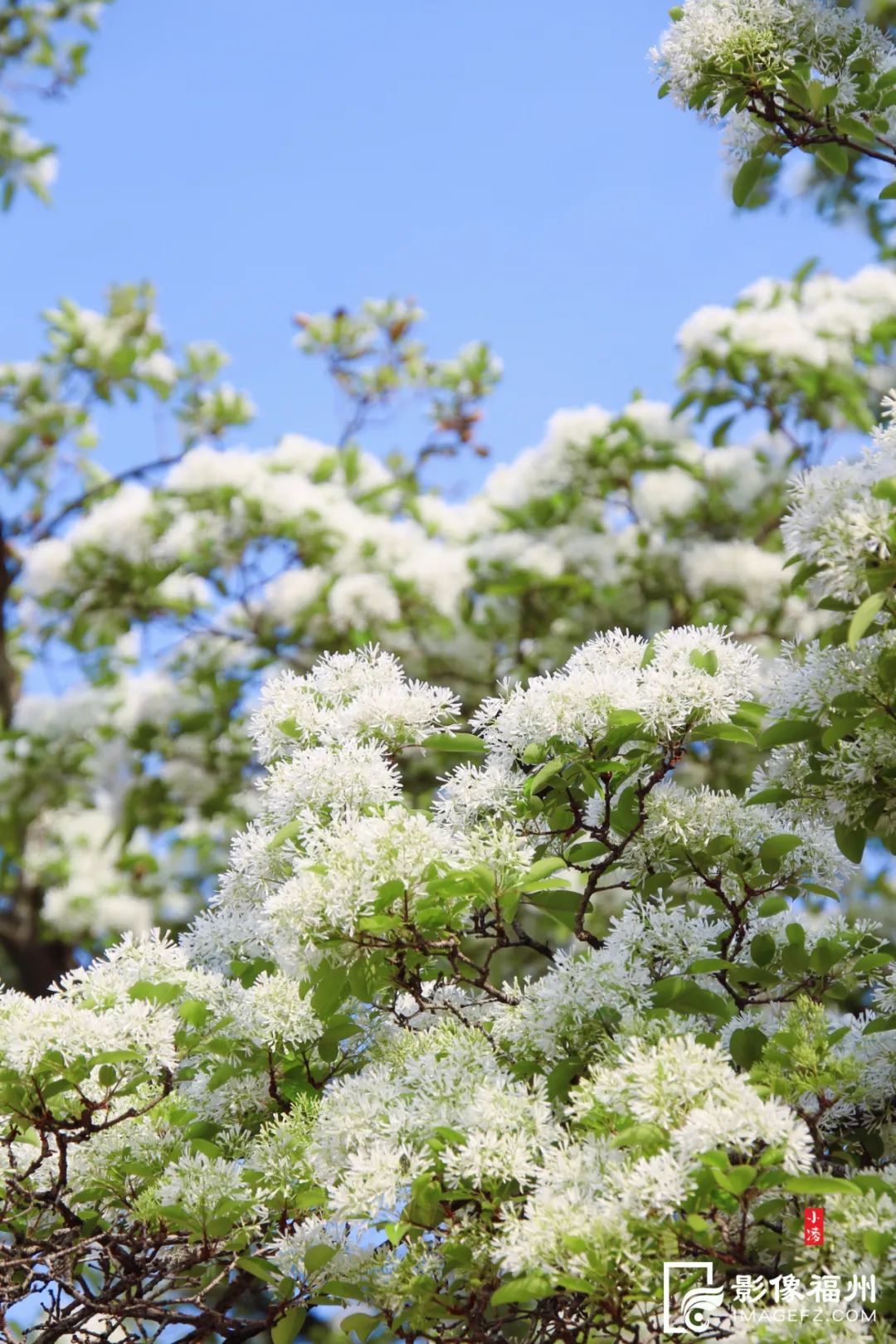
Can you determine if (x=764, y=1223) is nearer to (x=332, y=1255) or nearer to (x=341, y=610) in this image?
(x=332, y=1255)

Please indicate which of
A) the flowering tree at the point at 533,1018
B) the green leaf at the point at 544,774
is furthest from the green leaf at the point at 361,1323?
the green leaf at the point at 544,774

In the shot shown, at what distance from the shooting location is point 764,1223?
179cm

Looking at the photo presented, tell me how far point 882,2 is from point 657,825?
4396 mm

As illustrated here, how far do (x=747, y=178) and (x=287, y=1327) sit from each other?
2327mm

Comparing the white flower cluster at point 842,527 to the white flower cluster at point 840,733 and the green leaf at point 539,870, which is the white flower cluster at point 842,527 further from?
the green leaf at point 539,870

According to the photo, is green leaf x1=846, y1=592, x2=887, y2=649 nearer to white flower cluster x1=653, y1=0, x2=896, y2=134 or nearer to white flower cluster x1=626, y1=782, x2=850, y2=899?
white flower cluster x1=626, y1=782, x2=850, y2=899

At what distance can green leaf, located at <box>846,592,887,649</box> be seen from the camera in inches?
62.6

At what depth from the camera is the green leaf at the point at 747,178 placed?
263cm

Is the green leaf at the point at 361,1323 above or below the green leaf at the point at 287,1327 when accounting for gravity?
below

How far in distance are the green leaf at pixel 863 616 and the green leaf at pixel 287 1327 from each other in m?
1.39

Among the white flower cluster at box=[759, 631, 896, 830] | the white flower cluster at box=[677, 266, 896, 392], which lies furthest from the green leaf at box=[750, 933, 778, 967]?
the white flower cluster at box=[677, 266, 896, 392]

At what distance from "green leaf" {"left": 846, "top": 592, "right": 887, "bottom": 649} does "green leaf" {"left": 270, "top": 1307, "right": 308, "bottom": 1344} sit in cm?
139

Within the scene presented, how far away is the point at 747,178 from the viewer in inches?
104

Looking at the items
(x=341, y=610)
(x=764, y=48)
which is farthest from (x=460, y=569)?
(x=764, y=48)
